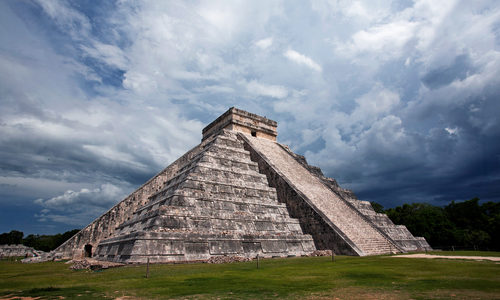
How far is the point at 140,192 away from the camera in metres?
21.6

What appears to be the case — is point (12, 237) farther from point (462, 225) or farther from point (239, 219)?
point (462, 225)

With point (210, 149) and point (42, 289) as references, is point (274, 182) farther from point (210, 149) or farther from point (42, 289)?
point (42, 289)

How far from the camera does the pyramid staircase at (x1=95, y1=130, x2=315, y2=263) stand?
10453 mm

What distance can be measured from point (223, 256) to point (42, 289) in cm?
596

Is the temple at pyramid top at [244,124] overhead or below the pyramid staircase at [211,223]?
overhead

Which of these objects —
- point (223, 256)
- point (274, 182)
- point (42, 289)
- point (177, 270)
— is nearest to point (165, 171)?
point (274, 182)

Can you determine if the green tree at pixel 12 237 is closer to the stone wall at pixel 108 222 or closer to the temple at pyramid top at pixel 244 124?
the stone wall at pixel 108 222

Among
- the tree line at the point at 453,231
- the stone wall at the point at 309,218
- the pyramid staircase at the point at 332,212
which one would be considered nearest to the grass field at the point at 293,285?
the stone wall at the point at 309,218

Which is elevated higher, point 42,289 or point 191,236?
point 191,236

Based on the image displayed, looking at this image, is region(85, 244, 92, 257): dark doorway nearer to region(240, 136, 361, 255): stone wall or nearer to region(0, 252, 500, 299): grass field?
region(240, 136, 361, 255): stone wall

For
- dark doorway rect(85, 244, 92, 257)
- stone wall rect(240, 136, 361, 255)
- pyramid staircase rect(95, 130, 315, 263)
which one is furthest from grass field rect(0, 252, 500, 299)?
dark doorway rect(85, 244, 92, 257)

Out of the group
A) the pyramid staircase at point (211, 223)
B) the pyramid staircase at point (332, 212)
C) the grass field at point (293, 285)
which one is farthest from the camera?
the pyramid staircase at point (332, 212)

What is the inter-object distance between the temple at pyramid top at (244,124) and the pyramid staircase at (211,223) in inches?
274

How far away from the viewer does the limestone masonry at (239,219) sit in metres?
10.9
